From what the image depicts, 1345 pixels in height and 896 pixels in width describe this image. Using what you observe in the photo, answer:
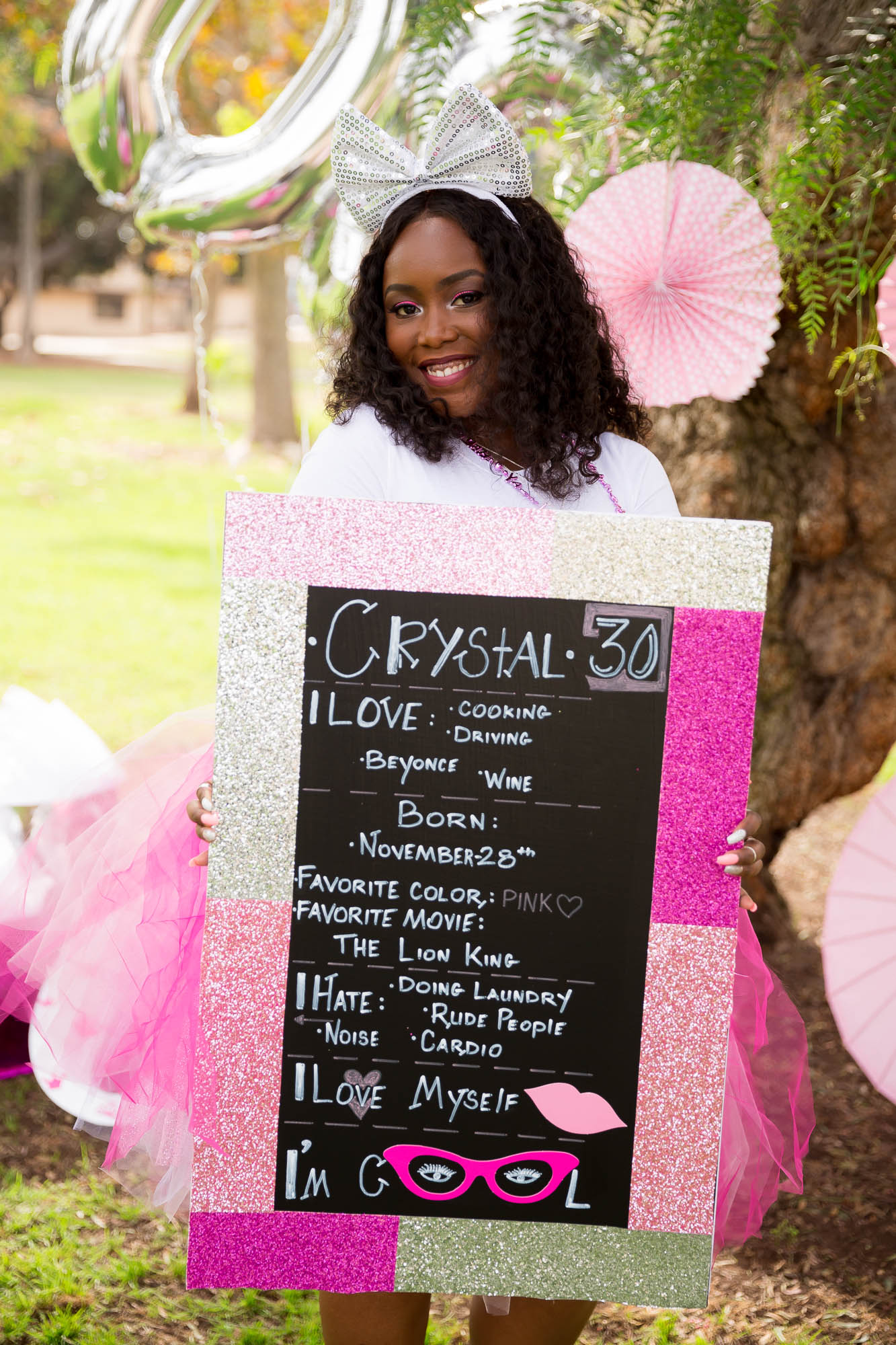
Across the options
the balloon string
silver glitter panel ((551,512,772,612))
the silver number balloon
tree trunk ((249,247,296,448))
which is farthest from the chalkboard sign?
tree trunk ((249,247,296,448))

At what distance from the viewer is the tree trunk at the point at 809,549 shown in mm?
2924

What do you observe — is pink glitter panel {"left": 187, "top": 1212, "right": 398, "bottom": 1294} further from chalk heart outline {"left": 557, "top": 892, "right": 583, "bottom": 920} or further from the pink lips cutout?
chalk heart outline {"left": 557, "top": 892, "right": 583, "bottom": 920}

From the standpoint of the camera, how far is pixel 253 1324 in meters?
2.25

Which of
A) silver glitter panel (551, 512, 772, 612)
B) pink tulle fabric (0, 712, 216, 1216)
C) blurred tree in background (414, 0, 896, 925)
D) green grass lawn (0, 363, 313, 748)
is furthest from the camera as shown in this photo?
green grass lawn (0, 363, 313, 748)

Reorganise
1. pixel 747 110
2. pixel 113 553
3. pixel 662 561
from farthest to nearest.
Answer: pixel 113 553, pixel 747 110, pixel 662 561

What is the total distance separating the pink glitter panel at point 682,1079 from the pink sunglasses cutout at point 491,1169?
3.9 inches

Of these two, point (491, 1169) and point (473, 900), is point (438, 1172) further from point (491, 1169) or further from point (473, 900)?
point (473, 900)

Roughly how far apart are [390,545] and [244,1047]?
623mm

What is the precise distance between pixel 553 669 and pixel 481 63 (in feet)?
5.47

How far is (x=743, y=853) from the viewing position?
4.90ft

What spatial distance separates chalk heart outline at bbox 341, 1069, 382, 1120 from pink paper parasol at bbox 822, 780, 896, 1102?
956 millimetres

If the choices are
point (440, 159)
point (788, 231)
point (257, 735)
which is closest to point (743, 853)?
point (257, 735)

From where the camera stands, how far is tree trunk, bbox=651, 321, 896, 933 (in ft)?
9.59

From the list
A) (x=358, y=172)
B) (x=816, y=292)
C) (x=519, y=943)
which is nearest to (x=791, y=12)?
(x=816, y=292)
